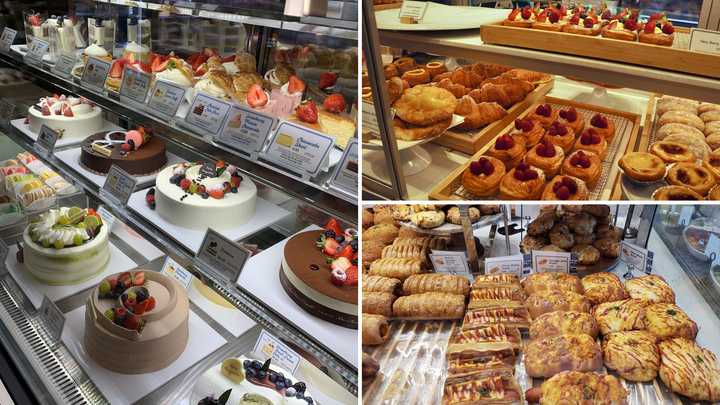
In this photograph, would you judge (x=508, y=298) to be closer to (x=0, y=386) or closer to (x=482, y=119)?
(x=482, y=119)

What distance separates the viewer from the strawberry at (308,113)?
178 centimetres

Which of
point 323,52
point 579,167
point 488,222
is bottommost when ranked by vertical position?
point 488,222

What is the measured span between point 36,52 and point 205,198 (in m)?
1.49

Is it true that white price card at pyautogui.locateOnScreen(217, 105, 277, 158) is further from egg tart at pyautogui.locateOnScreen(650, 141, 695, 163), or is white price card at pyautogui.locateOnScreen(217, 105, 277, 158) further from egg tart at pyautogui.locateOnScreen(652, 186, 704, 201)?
egg tart at pyautogui.locateOnScreen(650, 141, 695, 163)

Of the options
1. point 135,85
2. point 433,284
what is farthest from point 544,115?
point 135,85

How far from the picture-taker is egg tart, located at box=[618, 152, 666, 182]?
72.0 inches

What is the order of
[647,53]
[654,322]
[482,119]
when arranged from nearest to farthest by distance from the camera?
[647,53] < [654,322] < [482,119]

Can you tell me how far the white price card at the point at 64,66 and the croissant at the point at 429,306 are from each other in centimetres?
192

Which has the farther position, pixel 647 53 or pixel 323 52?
pixel 323 52

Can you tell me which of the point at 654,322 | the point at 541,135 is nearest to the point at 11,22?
the point at 541,135

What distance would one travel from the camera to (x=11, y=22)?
3.10 metres

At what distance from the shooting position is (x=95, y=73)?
8.08ft

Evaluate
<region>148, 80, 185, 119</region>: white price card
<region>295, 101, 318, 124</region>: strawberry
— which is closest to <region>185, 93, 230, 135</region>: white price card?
<region>148, 80, 185, 119</region>: white price card

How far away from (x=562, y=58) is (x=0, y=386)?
1946 mm
